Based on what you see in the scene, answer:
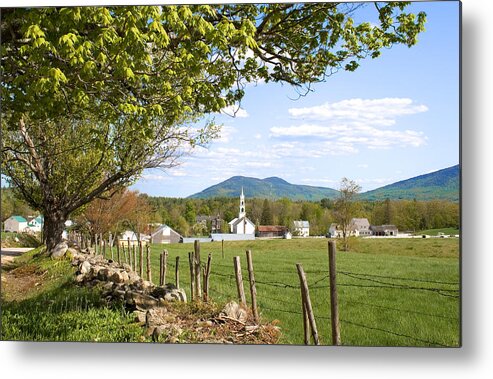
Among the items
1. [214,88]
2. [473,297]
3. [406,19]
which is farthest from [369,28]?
[473,297]

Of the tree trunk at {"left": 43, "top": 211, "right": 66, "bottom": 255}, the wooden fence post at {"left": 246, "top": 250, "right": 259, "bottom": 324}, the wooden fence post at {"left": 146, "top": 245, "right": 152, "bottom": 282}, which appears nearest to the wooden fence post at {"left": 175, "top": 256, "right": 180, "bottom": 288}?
the wooden fence post at {"left": 146, "top": 245, "right": 152, "bottom": 282}

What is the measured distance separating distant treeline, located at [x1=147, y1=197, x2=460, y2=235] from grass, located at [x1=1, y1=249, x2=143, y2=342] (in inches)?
50.7

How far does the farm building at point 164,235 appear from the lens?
7.19 m

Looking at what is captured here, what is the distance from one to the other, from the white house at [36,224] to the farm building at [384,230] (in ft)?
14.0

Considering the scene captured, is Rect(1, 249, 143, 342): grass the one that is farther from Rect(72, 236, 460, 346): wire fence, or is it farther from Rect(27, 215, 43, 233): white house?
Rect(72, 236, 460, 346): wire fence

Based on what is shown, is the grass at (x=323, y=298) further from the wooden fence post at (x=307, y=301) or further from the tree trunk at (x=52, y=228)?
the tree trunk at (x=52, y=228)

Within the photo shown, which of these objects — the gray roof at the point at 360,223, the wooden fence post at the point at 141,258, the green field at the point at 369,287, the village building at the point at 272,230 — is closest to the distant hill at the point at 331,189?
the gray roof at the point at 360,223

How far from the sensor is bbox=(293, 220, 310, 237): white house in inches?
260

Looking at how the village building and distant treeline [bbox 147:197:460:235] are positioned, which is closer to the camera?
distant treeline [bbox 147:197:460:235]

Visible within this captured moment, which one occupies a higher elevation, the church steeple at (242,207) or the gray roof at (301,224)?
the church steeple at (242,207)

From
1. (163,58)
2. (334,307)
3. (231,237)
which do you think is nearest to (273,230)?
(231,237)

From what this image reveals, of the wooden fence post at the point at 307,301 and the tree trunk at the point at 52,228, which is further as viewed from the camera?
the tree trunk at the point at 52,228

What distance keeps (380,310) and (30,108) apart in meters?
4.46

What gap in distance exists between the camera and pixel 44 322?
6684 mm
